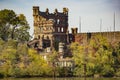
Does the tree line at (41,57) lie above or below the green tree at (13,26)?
below

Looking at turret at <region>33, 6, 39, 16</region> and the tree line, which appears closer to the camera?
the tree line

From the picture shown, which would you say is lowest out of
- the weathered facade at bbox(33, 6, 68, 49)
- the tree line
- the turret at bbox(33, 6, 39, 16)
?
the tree line

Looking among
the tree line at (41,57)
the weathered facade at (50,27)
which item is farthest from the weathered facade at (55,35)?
the tree line at (41,57)

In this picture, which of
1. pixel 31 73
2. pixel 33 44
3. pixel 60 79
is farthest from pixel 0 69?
pixel 33 44

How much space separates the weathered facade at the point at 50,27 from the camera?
539 inches

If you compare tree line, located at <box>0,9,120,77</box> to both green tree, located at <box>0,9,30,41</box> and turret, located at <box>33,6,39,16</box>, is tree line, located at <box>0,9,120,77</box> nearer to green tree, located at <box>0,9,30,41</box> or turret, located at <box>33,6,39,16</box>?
green tree, located at <box>0,9,30,41</box>

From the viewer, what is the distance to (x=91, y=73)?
11539mm

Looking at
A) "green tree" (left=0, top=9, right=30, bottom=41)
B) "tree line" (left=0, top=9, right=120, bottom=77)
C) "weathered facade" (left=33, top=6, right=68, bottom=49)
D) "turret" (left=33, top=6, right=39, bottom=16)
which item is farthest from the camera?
"weathered facade" (left=33, top=6, right=68, bottom=49)

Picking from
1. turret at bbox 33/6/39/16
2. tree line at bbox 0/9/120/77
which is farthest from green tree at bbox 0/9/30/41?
turret at bbox 33/6/39/16

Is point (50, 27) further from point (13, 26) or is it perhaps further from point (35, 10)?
point (13, 26)

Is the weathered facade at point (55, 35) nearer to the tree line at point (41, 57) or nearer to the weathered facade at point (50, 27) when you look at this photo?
the weathered facade at point (50, 27)

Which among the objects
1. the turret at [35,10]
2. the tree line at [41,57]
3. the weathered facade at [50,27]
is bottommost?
the tree line at [41,57]

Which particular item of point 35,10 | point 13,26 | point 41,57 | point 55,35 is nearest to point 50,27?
point 55,35

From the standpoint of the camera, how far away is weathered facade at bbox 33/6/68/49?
13.7 m
